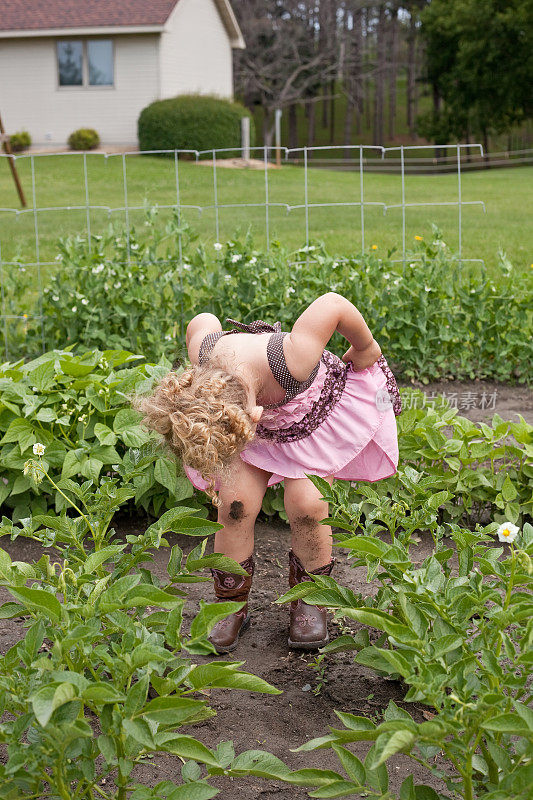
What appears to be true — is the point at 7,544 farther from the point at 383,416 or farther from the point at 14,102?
the point at 14,102

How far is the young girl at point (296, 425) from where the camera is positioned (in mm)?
2275

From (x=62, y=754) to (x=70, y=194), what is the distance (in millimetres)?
13106

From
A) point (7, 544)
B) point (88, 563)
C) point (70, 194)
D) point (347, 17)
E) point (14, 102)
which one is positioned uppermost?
point (347, 17)

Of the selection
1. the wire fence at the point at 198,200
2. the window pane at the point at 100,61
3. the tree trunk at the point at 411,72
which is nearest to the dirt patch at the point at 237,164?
the wire fence at the point at 198,200

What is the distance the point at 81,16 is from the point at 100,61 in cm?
109

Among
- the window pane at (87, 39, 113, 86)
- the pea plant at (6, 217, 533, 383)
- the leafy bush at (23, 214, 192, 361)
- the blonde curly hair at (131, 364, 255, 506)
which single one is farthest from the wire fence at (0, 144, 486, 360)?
the blonde curly hair at (131, 364, 255, 506)

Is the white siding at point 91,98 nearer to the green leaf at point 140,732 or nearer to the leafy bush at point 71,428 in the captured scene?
the leafy bush at point 71,428

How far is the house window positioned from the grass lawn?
10.7ft

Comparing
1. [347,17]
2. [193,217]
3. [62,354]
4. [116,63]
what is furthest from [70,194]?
[347,17]

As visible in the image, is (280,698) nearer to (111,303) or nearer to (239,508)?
(239,508)

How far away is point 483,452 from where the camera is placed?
295cm

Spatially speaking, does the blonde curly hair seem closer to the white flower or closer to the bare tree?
the white flower

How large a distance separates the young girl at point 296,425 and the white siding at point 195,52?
19.1 metres

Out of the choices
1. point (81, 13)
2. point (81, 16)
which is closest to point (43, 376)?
point (81, 16)
